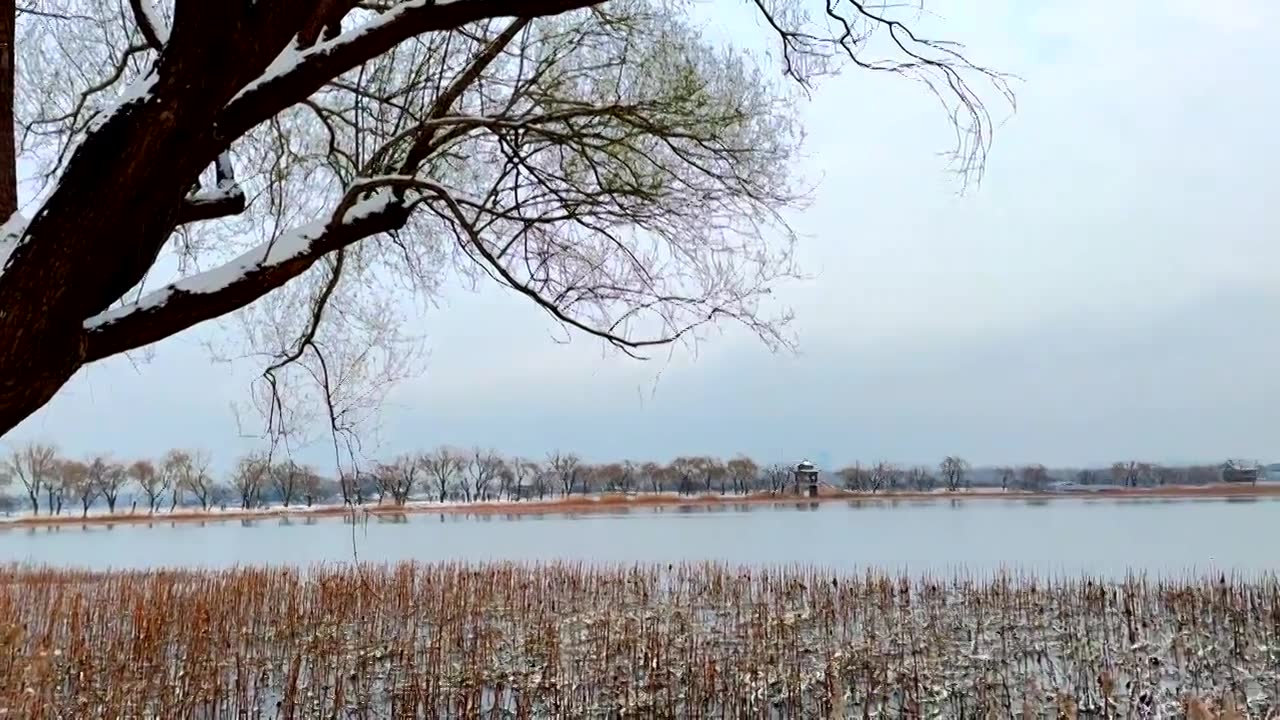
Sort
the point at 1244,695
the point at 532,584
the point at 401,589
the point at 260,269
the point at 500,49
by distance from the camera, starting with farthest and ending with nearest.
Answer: the point at 532,584, the point at 401,589, the point at 1244,695, the point at 500,49, the point at 260,269

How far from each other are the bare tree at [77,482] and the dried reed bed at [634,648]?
51776mm

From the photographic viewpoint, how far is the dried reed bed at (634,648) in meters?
4.90

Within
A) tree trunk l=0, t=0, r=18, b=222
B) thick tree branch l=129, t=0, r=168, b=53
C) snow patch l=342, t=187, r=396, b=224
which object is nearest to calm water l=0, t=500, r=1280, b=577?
snow patch l=342, t=187, r=396, b=224

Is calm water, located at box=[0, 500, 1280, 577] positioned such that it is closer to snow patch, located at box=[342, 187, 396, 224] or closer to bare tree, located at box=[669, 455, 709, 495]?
snow patch, located at box=[342, 187, 396, 224]

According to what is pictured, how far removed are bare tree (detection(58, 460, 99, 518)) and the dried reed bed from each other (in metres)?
51.8

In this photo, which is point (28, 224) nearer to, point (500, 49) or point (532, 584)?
point (500, 49)

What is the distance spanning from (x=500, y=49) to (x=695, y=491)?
62717 millimetres

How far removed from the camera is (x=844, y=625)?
7.08 m

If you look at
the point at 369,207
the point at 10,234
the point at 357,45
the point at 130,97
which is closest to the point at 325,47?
the point at 357,45

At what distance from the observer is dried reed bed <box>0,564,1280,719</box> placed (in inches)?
193

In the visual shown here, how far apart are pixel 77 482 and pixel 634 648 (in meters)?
58.3

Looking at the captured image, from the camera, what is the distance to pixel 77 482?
176 ft

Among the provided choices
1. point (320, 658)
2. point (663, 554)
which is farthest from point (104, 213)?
point (663, 554)

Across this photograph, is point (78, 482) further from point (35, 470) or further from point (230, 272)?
point (230, 272)
